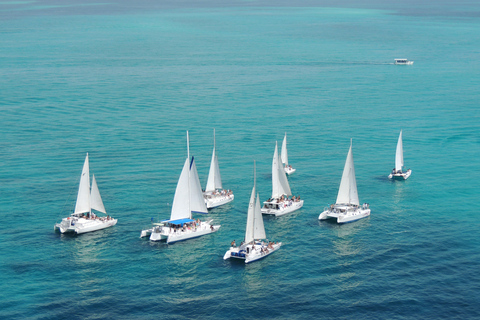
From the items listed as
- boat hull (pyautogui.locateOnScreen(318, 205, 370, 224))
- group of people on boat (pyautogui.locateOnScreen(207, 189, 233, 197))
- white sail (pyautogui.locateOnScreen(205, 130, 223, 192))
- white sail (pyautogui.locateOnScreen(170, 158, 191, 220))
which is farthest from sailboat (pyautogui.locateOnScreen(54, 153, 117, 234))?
boat hull (pyautogui.locateOnScreen(318, 205, 370, 224))

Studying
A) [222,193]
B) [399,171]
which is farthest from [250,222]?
[399,171]

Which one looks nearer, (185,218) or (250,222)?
(250,222)

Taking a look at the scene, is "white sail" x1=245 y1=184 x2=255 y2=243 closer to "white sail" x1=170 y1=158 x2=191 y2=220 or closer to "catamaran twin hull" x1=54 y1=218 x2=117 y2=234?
"white sail" x1=170 y1=158 x2=191 y2=220

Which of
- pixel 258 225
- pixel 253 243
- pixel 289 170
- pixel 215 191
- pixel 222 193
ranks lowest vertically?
pixel 253 243

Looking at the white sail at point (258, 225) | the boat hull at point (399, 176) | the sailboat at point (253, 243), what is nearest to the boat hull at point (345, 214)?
the sailboat at point (253, 243)

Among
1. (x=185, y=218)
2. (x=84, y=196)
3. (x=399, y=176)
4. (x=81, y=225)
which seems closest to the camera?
(x=81, y=225)

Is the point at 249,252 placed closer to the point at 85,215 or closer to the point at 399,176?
the point at 85,215

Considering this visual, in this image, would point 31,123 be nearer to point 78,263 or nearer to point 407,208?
point 78,263

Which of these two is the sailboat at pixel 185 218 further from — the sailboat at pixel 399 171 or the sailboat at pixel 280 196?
the sailboat at pixel 399 171
